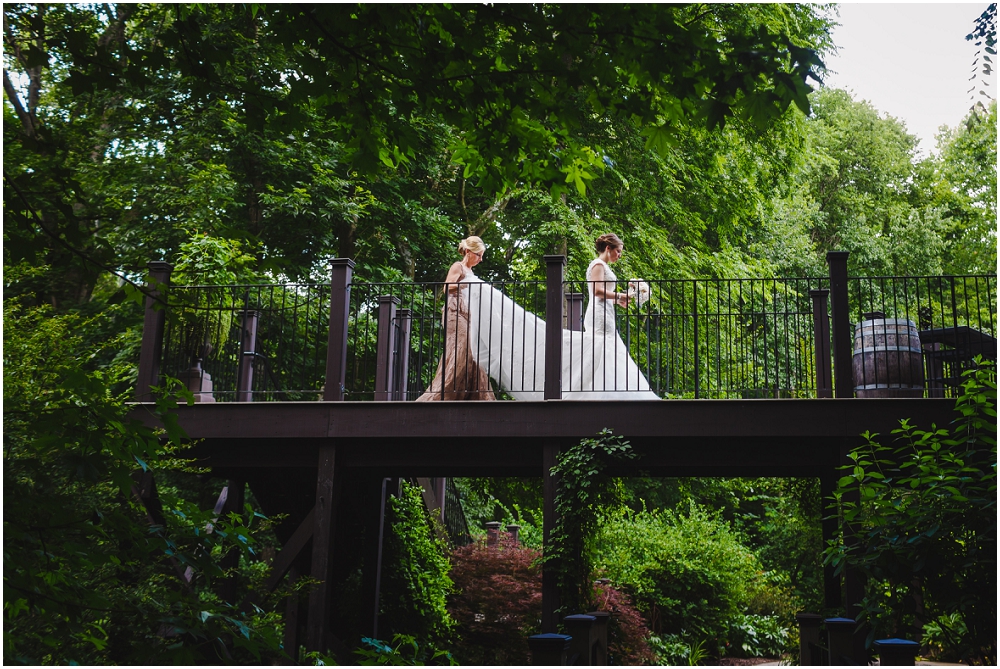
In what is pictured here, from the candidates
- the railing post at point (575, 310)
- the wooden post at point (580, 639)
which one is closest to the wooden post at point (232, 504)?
the railing post at point (575, 310)

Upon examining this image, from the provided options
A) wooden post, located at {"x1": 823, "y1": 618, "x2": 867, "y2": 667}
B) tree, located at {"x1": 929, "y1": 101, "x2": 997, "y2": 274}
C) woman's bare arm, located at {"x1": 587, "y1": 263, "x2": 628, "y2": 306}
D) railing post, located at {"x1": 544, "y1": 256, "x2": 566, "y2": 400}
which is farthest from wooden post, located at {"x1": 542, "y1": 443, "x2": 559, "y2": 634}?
tree, located at {"x1": 929, "y1": 101, "x2": 997, "y2": 274}

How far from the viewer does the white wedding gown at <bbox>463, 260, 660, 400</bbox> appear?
8.00m

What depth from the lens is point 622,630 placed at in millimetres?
9258

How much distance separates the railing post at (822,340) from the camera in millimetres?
8109

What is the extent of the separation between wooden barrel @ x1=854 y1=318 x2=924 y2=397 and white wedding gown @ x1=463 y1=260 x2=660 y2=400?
1983mm

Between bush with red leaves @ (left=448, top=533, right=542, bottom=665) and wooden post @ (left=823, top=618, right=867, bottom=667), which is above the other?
wooden post @ (left=823, top=618, right=867, bottom=667)

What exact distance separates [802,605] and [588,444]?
24.0ft

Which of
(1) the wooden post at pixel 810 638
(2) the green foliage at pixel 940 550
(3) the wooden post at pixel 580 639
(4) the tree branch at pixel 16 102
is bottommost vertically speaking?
(1) the wooden post at pixel 810 638

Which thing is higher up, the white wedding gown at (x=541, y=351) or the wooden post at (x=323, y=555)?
the white wedding gown at (x=541, y=351)

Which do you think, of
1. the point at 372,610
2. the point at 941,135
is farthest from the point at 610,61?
the point at 941,135

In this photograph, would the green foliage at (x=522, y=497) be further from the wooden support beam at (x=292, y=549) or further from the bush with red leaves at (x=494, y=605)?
the wooden support beam at (x=292, y=549)

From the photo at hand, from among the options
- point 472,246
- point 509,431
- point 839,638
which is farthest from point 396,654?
point 472,246

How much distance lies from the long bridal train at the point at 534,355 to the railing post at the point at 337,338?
4.16 feet

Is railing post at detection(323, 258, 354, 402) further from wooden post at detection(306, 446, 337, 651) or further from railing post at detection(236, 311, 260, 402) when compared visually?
railing post at detection(236, 311, 260, 402)
